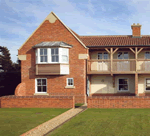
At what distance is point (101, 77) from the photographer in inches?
1046

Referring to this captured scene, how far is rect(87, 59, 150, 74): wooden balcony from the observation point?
24125 millimetres

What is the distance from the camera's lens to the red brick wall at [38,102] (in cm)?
1855

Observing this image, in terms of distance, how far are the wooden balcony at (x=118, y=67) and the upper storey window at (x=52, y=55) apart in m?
2.64

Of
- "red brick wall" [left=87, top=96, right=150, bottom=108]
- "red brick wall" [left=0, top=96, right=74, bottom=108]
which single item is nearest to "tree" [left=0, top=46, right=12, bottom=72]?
"red brick wall" [left=0, top=96, right=74, bottom=108]

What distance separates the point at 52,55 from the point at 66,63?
1.54 metres

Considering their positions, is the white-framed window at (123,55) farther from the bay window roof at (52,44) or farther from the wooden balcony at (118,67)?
the bay window roof at (52,44)

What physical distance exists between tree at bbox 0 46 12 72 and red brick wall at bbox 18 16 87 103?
469 inches

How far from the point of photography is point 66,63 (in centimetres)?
2347

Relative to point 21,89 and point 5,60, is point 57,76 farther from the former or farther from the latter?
point 5,60

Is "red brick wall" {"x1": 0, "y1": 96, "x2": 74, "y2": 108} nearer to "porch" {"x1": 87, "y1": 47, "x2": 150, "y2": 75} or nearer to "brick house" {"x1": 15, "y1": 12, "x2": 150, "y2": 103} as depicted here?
"brick house" {"x1": 15, "y1": 12, "x2": 150, "y2": 103}

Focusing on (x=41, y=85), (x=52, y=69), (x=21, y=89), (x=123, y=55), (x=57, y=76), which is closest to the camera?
(x=52, y=69)

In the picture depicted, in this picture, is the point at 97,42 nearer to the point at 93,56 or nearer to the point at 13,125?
the point at 93,56

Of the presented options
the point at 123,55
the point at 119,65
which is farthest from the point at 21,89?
the point at 123,55

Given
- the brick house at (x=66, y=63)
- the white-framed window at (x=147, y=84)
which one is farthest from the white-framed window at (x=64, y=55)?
the white-framed window at (x=147, y=84)
